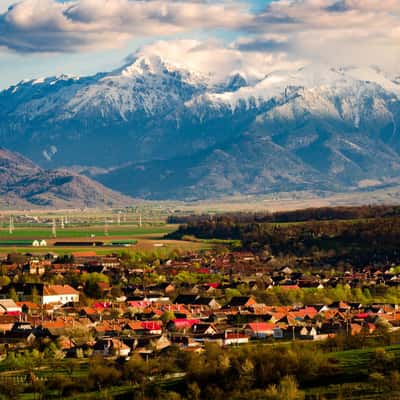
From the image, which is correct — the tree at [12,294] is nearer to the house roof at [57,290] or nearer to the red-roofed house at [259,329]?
the house roof at [57,290]

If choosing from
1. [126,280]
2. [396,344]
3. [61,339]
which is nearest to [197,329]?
[61,339]

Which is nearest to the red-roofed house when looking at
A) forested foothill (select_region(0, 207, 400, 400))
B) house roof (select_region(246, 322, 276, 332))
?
house roof (select_region(246, 322, 276, 332))

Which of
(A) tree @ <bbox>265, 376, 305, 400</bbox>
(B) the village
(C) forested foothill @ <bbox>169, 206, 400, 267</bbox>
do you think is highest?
(A) tree @ <bbox>265, 376, 305, 400</bbox>

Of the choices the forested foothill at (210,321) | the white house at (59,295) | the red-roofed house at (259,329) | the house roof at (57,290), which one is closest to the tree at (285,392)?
the forested foothill at (210,321)

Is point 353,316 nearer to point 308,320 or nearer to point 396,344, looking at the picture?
point 308,320

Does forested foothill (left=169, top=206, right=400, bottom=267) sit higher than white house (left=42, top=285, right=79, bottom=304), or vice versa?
white house (left=42, top=285, right=79, bottom=304)

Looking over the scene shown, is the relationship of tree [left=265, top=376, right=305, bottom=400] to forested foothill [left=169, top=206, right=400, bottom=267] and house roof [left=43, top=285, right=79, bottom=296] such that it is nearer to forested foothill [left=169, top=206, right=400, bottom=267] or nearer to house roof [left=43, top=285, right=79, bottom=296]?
house roof [left=43, top=285, right=79, bottom=296]
